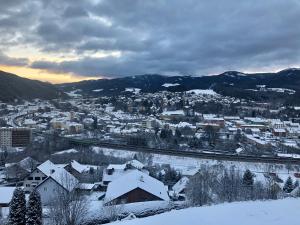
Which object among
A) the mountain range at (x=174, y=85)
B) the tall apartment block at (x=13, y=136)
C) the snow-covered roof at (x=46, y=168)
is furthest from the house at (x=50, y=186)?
the mountain range at (x=174, y=85)

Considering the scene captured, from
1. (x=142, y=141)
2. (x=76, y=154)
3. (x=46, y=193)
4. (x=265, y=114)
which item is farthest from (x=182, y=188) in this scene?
(x=265, y=114)

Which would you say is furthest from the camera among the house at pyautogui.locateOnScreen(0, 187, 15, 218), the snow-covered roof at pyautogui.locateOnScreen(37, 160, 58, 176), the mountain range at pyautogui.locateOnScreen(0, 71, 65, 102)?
the mountain range at pyautogui.locateOnScreen(0, 71, 65, 102)

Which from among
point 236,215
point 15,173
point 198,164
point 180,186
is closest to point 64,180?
point 180,186

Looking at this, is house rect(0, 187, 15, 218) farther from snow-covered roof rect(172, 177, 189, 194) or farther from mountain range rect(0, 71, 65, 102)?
mountain range rect(0, 71, 65, 102)

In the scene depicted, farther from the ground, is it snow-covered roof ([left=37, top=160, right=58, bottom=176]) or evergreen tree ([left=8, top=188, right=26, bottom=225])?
evergreen tree ([left=8, top=188, right=26, bottom=225])

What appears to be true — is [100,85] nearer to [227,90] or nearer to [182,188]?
[227,90]

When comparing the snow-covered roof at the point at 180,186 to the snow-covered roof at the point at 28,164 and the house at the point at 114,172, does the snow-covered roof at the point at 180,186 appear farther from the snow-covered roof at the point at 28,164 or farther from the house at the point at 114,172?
the snow-covered roof at the point at 28,164

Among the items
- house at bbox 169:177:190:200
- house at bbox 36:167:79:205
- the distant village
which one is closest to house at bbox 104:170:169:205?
the distant village

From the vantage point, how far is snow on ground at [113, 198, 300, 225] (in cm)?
509

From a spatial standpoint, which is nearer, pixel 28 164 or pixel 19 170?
pixel 19 170

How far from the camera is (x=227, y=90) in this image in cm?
9044

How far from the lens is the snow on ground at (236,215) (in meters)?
5.09

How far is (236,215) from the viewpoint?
547 cm

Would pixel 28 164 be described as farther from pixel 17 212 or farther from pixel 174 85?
pixel 174 85
